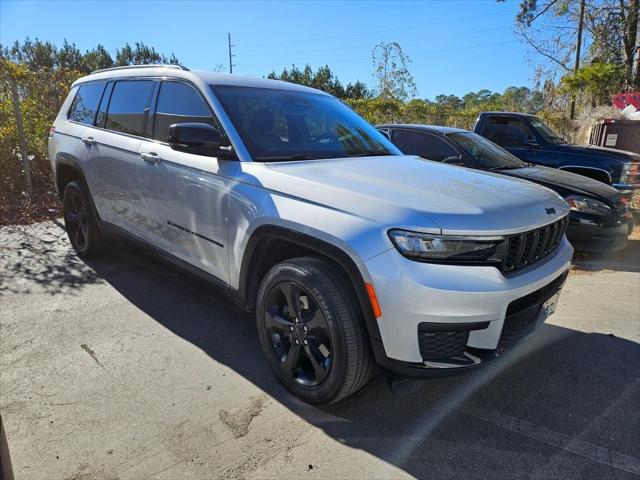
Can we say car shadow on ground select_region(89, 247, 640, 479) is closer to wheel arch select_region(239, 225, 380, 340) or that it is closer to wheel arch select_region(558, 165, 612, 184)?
wheel arch select_region(239, 225, 380, 340)

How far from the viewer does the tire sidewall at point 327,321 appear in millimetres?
2322

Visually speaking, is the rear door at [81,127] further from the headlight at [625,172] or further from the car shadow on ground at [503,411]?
the headlight at [625,172]

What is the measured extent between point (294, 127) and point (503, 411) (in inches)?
91.7

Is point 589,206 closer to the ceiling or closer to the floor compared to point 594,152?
closer to the floor

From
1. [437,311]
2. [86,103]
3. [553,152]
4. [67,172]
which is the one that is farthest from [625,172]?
[67,172]

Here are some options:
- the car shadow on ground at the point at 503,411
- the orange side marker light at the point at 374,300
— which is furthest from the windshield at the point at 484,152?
the orange side marker light at the point at 374,300

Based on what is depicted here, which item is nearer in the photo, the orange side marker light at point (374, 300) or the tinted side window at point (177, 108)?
the orange side marker light at point (374, 300)

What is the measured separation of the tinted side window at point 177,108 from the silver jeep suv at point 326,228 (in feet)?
0.05

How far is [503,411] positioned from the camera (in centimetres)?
264

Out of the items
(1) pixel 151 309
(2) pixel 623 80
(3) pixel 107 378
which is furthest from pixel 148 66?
(2) pixel 623 80

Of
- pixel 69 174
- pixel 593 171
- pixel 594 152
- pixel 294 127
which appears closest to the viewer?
pixel 294 127

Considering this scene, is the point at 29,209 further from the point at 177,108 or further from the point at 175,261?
the point at 177,108

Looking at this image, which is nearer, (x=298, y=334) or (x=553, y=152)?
(x=298, y=334)

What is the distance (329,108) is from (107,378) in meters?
2.62
